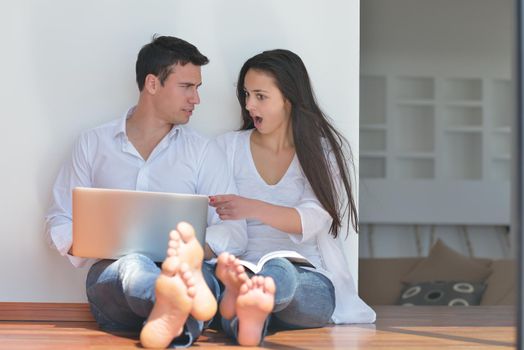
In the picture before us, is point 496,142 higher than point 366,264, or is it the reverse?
point 496,142

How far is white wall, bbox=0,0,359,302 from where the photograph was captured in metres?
3.35

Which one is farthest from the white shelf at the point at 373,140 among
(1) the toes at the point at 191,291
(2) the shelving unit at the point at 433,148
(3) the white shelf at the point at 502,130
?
(1) the toes at the point at 191,291

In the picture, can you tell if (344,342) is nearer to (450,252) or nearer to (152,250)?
(152,250)

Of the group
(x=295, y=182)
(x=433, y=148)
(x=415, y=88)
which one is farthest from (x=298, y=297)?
(x=415, y=88)

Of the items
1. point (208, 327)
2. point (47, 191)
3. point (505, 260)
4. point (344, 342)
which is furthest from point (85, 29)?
point (505, 260)

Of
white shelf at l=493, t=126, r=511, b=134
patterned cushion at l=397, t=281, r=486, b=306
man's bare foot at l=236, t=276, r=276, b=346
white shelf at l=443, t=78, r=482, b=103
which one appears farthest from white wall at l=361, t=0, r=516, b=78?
man's bare foot at l=236, t=276, r=276, b=346

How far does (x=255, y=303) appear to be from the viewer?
2490 mm

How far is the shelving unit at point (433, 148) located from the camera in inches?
256

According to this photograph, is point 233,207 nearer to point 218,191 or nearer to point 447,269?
point 218,191

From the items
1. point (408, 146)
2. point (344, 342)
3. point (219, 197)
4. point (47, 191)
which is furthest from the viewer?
point (408, 146)

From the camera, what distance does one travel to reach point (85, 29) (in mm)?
3396

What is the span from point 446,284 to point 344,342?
3.36 metres

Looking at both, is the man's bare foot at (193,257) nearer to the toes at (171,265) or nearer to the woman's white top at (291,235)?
the toes at (171,265)

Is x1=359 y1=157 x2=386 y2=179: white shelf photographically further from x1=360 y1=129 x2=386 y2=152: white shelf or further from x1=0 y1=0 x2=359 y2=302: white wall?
x1=0 y1=0 x2=359 y2=302: white wall
